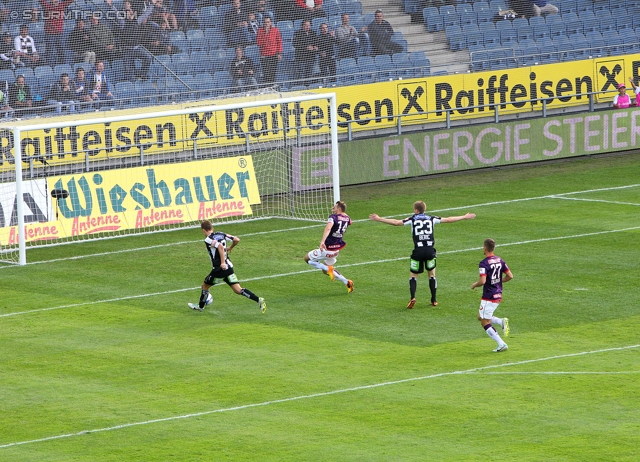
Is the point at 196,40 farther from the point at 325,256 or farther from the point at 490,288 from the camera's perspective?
the point at 490,288

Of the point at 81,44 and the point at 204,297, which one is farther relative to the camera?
the point at 81,44

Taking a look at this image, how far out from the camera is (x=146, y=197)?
27.0 m

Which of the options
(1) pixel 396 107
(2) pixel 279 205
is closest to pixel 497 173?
(1) pixel 396 107

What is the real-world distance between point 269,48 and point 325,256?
16197mm

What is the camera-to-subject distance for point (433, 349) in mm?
16844

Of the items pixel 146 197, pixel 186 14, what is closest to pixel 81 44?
pixel 186 14

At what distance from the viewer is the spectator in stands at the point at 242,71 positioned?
114ft

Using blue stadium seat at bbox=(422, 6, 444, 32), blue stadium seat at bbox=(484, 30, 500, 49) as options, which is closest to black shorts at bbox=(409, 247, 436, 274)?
blue stadium seat at bbox=(422, 6, 444, 32)

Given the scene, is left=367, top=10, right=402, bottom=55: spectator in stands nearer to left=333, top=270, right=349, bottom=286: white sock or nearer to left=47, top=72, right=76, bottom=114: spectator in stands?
left=47, top=72, right=76, bottom=114: spectator in stands

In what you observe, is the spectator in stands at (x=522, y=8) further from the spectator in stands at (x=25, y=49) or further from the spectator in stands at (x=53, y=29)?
the spectator in stands at (x=25, y=49)

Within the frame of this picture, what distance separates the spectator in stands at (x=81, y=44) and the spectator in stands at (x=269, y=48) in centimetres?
518

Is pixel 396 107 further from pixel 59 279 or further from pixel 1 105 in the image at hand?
pixel 59 279

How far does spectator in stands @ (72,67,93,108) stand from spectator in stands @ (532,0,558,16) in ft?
55.4

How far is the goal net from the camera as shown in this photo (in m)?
25.6
